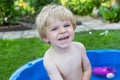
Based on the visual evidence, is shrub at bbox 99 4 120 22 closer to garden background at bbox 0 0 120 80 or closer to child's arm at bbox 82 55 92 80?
garden background at bbox 0 0 120 80

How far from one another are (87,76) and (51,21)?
60cm

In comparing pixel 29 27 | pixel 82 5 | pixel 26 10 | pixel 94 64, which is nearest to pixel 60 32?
pixel 94 64

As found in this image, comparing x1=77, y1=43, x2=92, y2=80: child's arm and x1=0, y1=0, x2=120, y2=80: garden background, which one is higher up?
x1=77, y1=43, x2=92, y2=80: child's arm

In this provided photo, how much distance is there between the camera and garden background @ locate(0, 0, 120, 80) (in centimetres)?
385

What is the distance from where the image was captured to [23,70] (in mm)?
2803

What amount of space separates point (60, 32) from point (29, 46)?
1.93 meters

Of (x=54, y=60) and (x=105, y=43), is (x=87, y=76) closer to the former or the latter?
(x=54, y=60)

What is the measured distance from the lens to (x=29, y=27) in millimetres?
5199

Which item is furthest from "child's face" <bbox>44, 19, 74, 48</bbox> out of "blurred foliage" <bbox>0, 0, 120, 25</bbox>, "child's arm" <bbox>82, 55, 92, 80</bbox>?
"blurred foliage" <bbox>0, 0, 120, 25</bbox>

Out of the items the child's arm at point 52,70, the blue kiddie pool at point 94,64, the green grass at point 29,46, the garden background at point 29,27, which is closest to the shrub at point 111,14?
the garden background at point 29,27

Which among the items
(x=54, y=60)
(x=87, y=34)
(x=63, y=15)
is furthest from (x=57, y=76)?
(x=87, y=34)

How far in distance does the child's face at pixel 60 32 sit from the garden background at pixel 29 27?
1.16 m

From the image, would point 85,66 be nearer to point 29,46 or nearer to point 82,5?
point 29,46

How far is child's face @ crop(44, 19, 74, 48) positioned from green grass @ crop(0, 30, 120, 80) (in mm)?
1233
